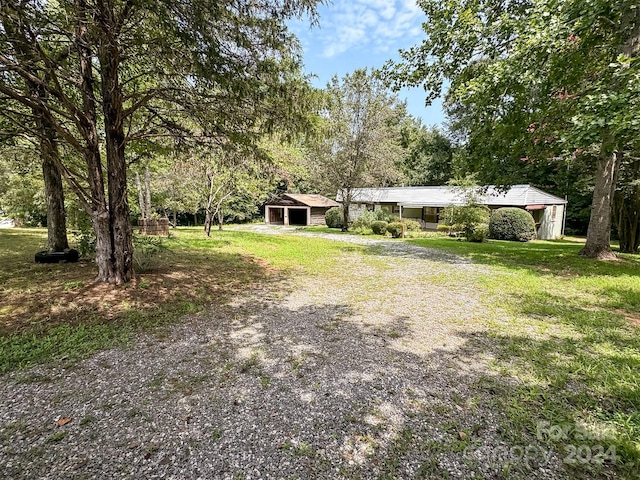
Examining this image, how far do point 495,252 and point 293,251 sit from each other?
7484 millimetres

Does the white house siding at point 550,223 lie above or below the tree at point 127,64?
below

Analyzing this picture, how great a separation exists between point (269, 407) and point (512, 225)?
18247 millimetres

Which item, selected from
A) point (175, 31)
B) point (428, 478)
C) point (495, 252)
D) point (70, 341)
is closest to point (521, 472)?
point (428, 478)

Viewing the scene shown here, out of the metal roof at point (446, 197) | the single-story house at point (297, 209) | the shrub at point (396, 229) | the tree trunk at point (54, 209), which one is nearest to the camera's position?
the tree trunk at point (54, 209)

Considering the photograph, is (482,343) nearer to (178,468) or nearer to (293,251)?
(178,468)

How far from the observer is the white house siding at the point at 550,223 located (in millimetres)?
19250

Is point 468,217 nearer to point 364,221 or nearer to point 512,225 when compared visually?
point 512,225

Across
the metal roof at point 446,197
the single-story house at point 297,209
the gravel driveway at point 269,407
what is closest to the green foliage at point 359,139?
the metal roof at point 446,197

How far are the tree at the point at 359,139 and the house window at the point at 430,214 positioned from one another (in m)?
6.86

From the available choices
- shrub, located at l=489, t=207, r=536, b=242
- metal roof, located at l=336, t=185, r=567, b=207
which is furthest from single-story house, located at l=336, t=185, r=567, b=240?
shrub, located at l=489, t=207, r=536, b=242

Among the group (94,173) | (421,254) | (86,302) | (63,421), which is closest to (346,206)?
(421,254)

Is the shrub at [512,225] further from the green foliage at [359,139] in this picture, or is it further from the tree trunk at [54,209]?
the tree trunk at [54,209]

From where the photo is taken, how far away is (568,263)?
8.36 meters

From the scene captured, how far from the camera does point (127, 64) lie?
18.6 ft
